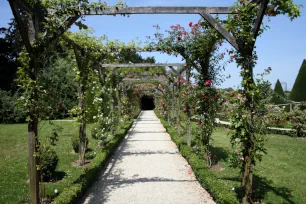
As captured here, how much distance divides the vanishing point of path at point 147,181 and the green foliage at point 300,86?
10.4 meters

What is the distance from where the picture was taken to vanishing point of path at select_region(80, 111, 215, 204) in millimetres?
4520

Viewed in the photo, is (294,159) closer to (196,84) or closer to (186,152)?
(186,152)

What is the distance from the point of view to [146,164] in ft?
22.5

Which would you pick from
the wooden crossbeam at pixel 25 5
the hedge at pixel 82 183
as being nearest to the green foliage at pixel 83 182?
the hedge at pixel 82 183

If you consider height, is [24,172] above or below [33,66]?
below

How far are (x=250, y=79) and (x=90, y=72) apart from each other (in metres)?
4.24

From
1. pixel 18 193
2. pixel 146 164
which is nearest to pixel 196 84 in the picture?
pixel 146 164

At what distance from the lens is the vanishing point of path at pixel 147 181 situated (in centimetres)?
452

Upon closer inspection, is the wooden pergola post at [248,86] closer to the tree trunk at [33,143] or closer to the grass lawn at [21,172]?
the tree trunk at [33,143]

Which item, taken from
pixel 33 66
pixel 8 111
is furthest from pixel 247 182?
pixel 8 111

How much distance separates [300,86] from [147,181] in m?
13.4

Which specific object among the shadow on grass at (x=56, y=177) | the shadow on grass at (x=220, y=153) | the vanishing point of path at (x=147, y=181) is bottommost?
the vanishing point of path at (x=147, y=181)

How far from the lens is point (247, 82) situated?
141 inches

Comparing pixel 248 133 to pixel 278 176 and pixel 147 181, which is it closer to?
pixel 278 176
